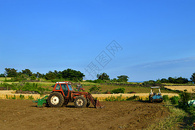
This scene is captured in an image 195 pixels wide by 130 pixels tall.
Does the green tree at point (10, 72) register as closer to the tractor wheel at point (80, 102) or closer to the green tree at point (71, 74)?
the green tree at point (71, 74)

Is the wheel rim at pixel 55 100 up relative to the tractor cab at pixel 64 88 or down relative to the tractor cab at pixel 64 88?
down

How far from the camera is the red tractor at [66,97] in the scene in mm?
A: 15019

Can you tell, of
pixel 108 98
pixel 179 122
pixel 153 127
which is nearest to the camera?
pixel 153 127

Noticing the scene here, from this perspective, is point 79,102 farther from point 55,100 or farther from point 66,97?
point 55,100

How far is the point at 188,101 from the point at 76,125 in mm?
9432

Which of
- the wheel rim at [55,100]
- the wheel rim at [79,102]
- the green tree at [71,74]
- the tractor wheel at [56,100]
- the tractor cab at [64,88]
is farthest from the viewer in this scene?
the green tree at [71,74]

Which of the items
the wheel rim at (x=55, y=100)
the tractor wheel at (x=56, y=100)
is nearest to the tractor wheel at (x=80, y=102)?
the tractor wheel at (x=56, y=100)

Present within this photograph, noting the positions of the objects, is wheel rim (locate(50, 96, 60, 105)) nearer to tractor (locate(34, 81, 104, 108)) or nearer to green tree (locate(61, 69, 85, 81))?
tractor (locate(34, 81, 104, 108))

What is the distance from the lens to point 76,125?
8914 mm

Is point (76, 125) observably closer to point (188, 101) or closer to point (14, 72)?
point (188, 101)

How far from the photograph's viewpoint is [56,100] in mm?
15320

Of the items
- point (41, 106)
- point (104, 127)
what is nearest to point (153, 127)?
point (104, 127)

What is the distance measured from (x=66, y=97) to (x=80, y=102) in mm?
1146

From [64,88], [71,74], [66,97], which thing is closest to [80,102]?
[66,97]
